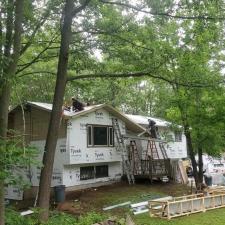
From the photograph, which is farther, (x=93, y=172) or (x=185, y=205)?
(x=93, y=172)

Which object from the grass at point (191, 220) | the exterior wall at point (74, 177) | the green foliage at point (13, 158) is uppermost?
the green foliage at point (13, 158)

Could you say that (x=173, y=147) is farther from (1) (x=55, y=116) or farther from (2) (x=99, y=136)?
(1) (x=55, y=116)

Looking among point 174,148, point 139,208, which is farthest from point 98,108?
point 174,148

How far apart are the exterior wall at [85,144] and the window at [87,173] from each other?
0.74 meters

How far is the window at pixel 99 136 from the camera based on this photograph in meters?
22.5

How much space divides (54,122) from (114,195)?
7.05m

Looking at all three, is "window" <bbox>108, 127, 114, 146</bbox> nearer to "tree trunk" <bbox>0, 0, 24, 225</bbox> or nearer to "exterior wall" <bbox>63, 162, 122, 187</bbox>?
"exterior wall" <bbox>63, 162, 122, 187</bbox>

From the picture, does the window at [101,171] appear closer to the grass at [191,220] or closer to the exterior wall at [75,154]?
the exterior wall at [75,154]

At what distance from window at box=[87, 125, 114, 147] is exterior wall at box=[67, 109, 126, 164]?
0.24 meters

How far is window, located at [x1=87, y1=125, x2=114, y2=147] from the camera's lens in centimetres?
2253

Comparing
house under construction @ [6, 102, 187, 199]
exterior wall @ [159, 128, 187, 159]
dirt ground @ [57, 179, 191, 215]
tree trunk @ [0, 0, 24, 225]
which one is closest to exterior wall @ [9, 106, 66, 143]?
house under construction @ [6, 102, 187, 199]

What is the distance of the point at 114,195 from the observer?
65.3 ft

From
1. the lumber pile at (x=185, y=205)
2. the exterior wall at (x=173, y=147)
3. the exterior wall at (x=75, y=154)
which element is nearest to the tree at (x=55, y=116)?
the lumber pile at (x=185, y=205)

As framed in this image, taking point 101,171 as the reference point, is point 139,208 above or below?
below
